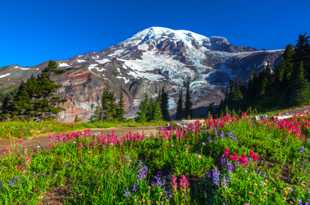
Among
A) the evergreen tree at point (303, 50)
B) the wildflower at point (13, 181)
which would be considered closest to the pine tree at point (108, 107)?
the evergreen tree at point (303, 50)

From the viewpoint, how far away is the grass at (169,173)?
182 inches

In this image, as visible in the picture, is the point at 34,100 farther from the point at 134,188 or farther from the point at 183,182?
the point at 183,182

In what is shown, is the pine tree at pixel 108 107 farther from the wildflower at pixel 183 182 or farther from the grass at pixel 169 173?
the wildflower at pixel 183 182

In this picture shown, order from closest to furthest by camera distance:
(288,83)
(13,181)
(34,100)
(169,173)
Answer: (13,181)
(169,173)
(34,100)
(288,83)

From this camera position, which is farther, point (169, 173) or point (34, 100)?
point (34, 100)

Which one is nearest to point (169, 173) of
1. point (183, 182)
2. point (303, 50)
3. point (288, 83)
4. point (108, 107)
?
point (183, 182)

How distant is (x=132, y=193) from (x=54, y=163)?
3084 millimetres

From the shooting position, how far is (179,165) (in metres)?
6.27

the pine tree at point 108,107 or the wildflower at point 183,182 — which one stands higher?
the pine tree at point 108,107

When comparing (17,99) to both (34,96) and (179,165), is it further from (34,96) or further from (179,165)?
(179,165)

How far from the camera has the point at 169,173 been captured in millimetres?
6277

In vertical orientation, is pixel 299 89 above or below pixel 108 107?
above

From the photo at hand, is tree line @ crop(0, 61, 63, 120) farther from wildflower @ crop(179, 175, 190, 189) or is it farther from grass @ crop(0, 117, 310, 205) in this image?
wildflower @ crop(179, 175, 190, 189)

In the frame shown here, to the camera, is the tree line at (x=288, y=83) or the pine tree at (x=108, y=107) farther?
the pine tree at (x=108, y=107)
